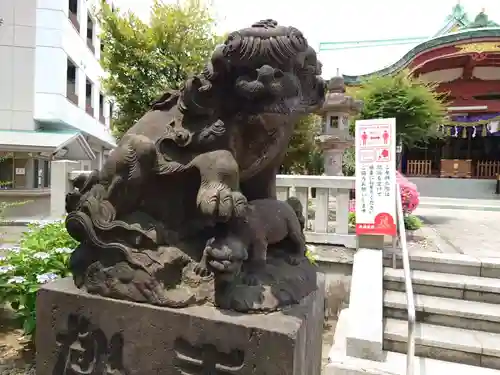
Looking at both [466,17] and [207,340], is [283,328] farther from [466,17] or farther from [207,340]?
[466,17]

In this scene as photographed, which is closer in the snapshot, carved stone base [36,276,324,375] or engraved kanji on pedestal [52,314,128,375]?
carved stone base [36,276,324,375]

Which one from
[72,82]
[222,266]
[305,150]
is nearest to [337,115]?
[305,150]

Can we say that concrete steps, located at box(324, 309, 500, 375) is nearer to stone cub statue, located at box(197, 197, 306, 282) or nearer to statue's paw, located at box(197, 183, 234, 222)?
stone cub statue, located at box(197, 197, 306, 282)

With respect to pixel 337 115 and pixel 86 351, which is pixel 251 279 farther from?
pixel 337 115

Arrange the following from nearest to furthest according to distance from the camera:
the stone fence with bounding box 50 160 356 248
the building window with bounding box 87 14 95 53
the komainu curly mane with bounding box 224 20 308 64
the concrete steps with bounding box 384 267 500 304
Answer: the komainu curly mane with bounding box 224 20 308 64 < the concrete steps with bounding box 384 267 500 304 < the stone fence with bounding box 50 160 356 248 < the building window with bounding box 87 14 95 53

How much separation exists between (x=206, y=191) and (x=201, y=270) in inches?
15.1

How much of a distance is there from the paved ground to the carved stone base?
4.52m

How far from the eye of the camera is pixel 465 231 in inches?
290

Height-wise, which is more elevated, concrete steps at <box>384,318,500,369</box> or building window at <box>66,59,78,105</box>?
building window at <box>66,59,78,105</box>

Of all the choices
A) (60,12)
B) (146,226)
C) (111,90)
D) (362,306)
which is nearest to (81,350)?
(146,226)

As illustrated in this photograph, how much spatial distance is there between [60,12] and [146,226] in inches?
556

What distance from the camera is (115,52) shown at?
8945mm

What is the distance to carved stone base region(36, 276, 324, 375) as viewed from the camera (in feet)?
5.06

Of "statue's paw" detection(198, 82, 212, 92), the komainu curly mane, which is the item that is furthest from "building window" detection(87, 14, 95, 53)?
the komainu curly mane
